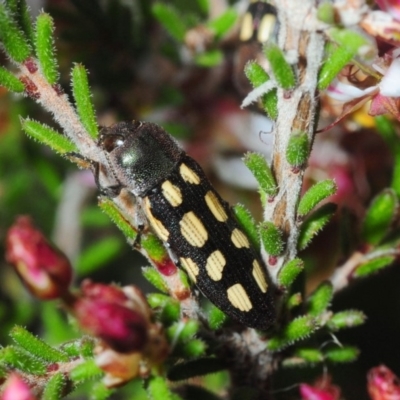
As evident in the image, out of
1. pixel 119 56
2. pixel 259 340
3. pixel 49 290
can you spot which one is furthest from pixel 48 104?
pixel 119 56

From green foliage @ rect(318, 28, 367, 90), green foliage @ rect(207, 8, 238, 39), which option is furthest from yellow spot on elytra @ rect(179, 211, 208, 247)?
green foliage @ rect(207, 8, 238, 39)

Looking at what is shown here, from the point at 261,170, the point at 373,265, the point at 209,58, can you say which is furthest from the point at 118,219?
the point at 209,58

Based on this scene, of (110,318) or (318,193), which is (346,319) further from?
(110,318)

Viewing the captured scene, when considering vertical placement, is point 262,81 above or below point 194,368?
above

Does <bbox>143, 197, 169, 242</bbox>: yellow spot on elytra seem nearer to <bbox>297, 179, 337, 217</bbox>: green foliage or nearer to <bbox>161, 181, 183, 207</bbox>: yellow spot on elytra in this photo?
<bbox>161, 181, 183, 207</bbox>: yellow spot on elytra

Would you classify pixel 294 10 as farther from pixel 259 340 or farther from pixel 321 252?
pixel 321 252
